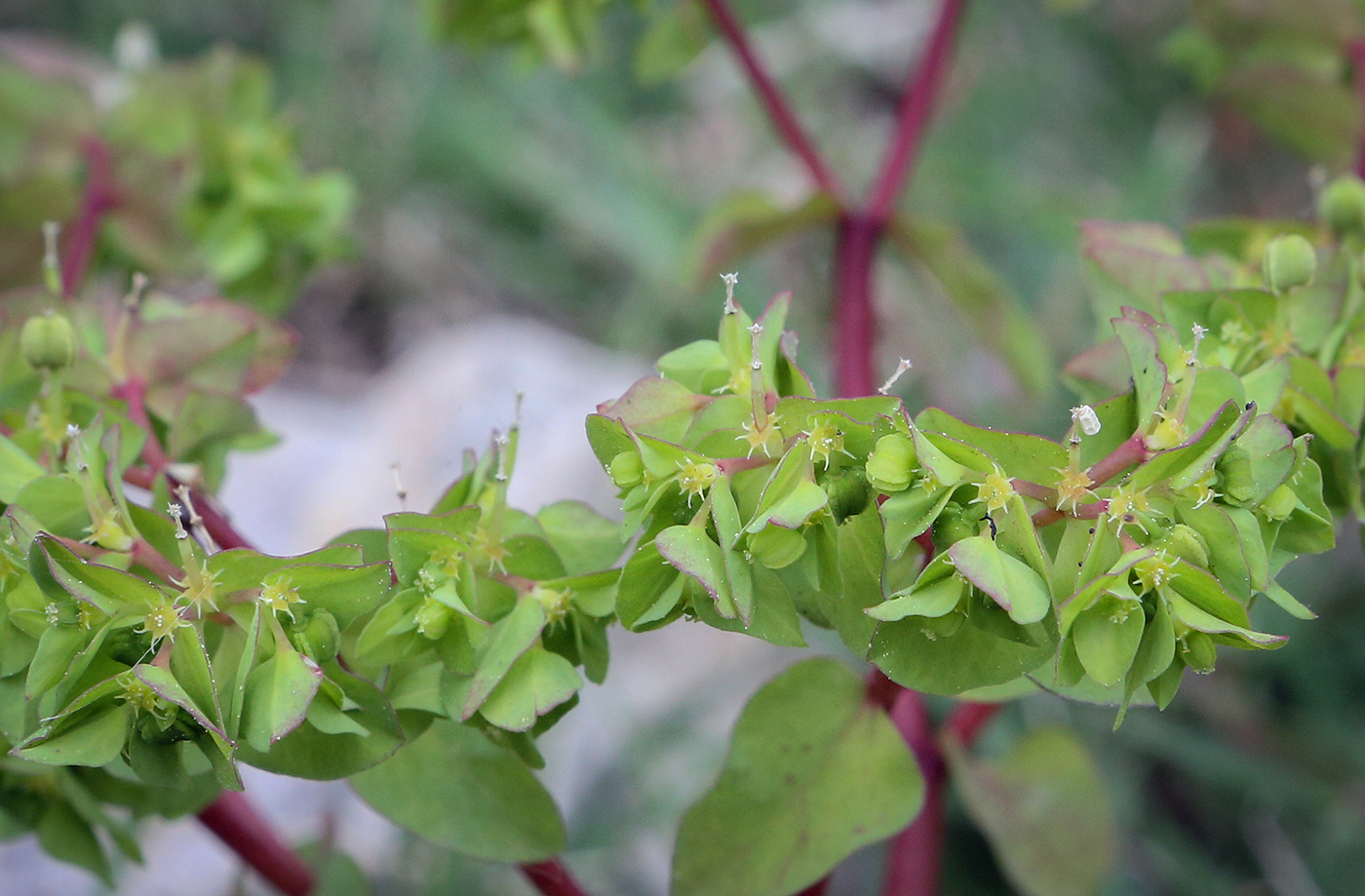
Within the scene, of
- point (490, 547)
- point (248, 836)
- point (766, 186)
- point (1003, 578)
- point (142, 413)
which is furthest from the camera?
point (766, 186)

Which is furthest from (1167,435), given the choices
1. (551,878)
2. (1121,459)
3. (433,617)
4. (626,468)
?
(551,878)

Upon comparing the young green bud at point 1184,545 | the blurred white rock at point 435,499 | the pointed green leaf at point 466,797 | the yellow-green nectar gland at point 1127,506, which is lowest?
the blurred white rock at point 435,499

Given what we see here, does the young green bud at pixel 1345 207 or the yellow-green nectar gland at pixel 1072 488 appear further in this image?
the young green bud at pixel 1345 207

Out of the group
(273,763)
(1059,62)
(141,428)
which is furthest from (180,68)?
(1059,62)

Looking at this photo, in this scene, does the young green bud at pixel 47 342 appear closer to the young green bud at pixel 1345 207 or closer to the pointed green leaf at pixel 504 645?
the pointed green leaf at pixel 504 645

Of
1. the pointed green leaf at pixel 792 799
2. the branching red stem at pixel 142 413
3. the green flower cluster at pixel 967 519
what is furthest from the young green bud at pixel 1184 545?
the branching red stem at pixel 142 413

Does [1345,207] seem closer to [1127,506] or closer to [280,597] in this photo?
[1127,506]

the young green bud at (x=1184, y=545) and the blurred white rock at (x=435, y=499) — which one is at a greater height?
the young green bud at (x=1184, y=545)
